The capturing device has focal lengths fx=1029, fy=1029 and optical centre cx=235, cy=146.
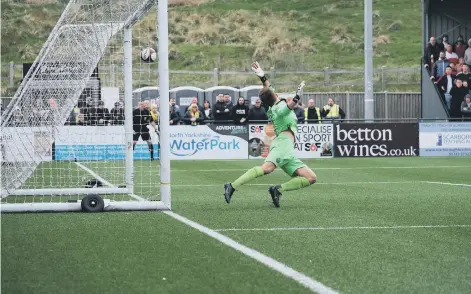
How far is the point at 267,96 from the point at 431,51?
24.9 metres

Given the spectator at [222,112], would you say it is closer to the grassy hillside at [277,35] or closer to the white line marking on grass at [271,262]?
the grassy hillside at [277,35]

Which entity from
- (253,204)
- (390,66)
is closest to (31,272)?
(253,204)

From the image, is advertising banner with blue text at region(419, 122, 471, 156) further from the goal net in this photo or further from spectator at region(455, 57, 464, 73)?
the goal net

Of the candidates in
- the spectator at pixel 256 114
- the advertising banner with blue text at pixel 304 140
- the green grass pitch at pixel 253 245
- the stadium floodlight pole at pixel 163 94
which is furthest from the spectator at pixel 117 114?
the spectator at pixel 256 114

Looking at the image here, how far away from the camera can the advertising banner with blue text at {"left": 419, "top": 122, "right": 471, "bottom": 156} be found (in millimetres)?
33500

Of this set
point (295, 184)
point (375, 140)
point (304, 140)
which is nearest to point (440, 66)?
point (375, 140)

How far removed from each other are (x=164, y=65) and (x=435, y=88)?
25063 mm

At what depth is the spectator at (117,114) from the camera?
2075cm

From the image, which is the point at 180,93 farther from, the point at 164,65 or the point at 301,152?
the point at 164,65

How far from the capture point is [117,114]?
20906 millimetres

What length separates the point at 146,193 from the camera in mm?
17641

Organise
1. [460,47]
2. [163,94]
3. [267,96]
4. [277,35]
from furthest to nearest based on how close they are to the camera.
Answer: [277,35], [460,47], [267,96], [163,94]

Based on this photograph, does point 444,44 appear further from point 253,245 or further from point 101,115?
point 253,245

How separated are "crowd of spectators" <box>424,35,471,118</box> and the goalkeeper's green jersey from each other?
21.4 meters
